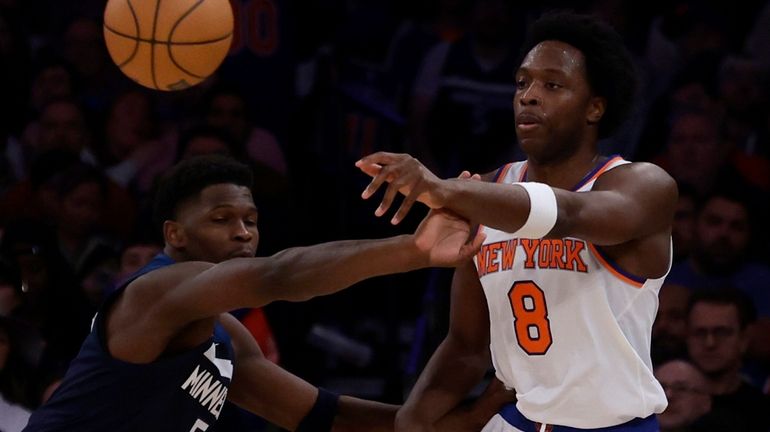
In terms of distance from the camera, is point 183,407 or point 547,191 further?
point 183,407

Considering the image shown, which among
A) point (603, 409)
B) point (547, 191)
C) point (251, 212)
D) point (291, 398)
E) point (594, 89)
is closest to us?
point (547, 191)

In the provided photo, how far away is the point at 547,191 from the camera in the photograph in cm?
330

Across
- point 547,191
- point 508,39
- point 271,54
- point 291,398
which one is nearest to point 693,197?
point 508,39

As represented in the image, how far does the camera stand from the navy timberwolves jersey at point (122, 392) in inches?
153

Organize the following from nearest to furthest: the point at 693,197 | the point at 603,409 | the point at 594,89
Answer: the point at 603,409 → the point at 594,89 → the point at 693,197

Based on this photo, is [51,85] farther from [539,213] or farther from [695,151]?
[539,213]

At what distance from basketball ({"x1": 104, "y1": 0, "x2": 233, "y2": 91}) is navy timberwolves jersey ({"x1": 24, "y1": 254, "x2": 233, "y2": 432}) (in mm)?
1924

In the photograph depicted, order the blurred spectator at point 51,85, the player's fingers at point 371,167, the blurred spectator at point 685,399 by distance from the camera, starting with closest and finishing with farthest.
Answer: the player's fingers at point 371,167 → the blurred spectator at point 685,399 → the blurred spectator at point 51,85

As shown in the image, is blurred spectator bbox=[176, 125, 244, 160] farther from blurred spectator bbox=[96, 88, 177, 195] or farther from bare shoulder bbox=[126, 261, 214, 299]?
bare shoulder bbox=[126, 261, 214, 299]

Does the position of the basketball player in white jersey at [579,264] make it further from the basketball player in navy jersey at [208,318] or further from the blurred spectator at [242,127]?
the blurred spectator at [242,127]

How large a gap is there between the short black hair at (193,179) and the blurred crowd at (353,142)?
200cm

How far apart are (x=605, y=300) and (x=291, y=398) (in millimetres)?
1356

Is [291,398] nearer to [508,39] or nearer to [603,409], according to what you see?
[603,409]

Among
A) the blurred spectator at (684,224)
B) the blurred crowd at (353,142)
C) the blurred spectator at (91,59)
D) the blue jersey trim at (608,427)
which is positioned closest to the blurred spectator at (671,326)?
the blurred crowd at (353,142)
